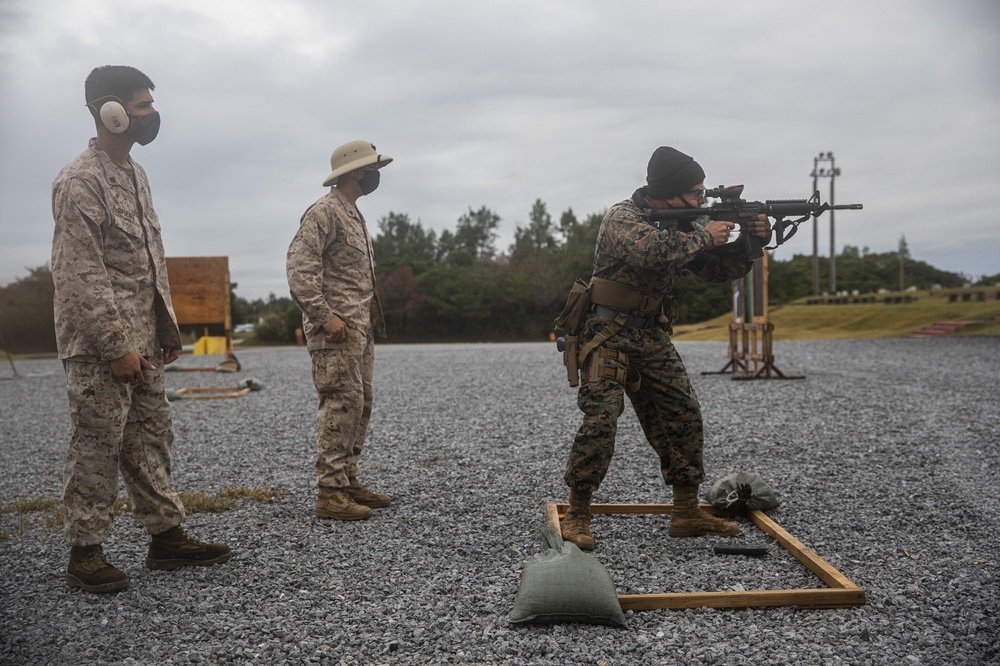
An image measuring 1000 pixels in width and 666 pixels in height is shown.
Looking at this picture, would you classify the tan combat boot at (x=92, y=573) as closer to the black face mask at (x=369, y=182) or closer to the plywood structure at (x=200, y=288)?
the black face mask at (x=369, y=182)

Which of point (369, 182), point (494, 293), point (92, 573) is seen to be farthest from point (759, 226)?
point (494, 293)

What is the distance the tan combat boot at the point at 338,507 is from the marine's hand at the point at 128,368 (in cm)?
169

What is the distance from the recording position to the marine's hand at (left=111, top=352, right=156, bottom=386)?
3.63 m

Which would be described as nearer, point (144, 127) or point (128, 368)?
point (128, 368)

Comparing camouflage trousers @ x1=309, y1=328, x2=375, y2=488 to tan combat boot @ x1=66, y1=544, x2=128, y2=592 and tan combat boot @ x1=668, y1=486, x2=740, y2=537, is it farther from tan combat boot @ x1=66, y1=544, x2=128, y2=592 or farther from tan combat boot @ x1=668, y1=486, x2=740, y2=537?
tan combat boot @ x1=668, y1=486, x2=740, y2=537

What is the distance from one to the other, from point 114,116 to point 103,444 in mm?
1630

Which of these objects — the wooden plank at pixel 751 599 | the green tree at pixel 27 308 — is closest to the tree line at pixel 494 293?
the green tree at pixel 27 308

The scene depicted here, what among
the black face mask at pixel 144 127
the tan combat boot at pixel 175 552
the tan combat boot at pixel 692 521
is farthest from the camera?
the tan combat boot at pixel 692 521

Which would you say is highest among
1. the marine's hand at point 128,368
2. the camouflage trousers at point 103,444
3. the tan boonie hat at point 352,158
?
the tan boonie hat at point 352,158

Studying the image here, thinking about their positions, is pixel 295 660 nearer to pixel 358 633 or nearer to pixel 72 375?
pixel 358 633

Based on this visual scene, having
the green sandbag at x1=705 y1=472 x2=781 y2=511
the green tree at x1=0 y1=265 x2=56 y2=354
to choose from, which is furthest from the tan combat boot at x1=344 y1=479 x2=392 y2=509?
the green tree at x1=0 y1=265 x2=56 y2=354

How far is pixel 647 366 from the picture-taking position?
4.35 meters

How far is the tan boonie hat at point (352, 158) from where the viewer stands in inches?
200

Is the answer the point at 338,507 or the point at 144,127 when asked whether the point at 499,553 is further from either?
the point at 144,127
